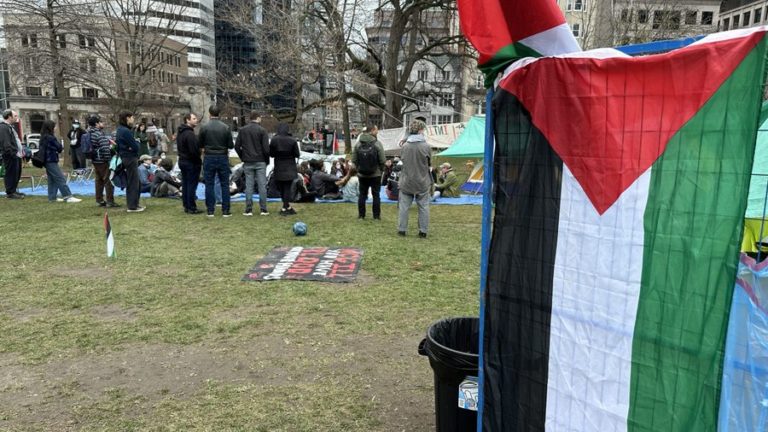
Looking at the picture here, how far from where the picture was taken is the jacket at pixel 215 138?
375 inches

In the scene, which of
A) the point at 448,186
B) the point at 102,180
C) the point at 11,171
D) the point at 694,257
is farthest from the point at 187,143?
the point at 694,257

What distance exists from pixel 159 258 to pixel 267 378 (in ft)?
12.9

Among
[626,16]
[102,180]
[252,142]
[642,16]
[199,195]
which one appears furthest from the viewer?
[642,16]

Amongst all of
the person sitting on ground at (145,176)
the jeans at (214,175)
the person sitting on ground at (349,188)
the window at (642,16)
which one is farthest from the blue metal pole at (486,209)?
the window at (642,16)

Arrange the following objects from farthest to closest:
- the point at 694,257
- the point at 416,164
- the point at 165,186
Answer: the point at 165,186 → the point at 416,164 → the point at 694,257

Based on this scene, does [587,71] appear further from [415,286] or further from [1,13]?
[1,13]

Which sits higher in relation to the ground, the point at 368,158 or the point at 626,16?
the point at 626,16

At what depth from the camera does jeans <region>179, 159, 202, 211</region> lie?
397 inches

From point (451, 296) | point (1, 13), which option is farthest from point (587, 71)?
point (1, 13)

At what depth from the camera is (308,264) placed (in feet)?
22.0

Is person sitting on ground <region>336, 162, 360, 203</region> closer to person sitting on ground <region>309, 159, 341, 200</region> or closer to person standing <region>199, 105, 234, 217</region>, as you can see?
person sitting on ground <region>309, 159, 341, 200</region>

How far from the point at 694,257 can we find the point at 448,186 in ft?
38.5

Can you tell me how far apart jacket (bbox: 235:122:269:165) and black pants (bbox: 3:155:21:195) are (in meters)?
5.69

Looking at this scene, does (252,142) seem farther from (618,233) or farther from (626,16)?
(626,16)
